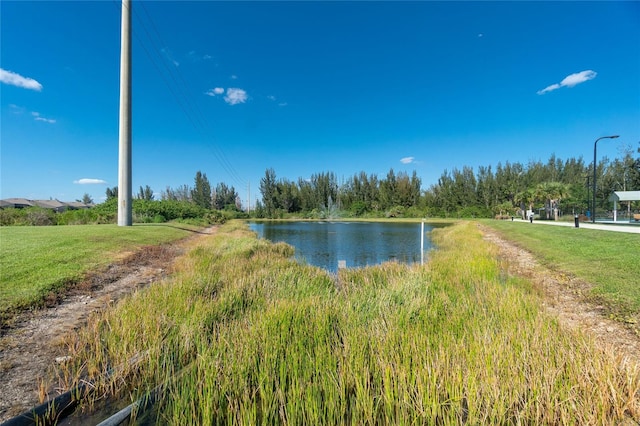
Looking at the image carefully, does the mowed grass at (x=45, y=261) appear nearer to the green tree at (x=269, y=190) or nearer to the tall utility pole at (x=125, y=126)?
the tall utility pole at (x=125, y=126)

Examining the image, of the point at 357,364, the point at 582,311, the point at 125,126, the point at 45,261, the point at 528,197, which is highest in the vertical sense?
the point at 125,126

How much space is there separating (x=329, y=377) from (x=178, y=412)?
42.8 inches

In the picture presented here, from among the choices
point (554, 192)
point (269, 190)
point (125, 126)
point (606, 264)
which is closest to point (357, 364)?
point (606, 264)

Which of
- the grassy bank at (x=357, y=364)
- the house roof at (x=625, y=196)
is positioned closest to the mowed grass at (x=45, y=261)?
the grassy bank at (x=357, y=364)

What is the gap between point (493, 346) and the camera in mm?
2410

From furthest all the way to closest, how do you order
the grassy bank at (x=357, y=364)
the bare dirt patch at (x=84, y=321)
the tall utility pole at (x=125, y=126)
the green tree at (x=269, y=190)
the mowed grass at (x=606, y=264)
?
the green tree at (x=269, y=190)
the tall utility pole at (x=125, y=126)
the mowed grass at (x=606, y=264)
the bare dirt patch at (x=84, y=321)
the grassy bank at (x=357, y=364)

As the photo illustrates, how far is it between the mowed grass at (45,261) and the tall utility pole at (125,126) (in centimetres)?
604

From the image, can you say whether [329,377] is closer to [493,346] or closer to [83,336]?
[493,346]

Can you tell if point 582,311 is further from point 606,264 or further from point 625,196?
point 625,196

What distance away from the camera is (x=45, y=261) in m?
5.89

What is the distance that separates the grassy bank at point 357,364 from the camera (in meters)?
1.91

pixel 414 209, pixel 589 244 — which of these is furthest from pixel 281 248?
pixel 414 209

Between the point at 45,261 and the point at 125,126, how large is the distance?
11842 mm

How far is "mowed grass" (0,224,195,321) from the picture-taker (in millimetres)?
4234
